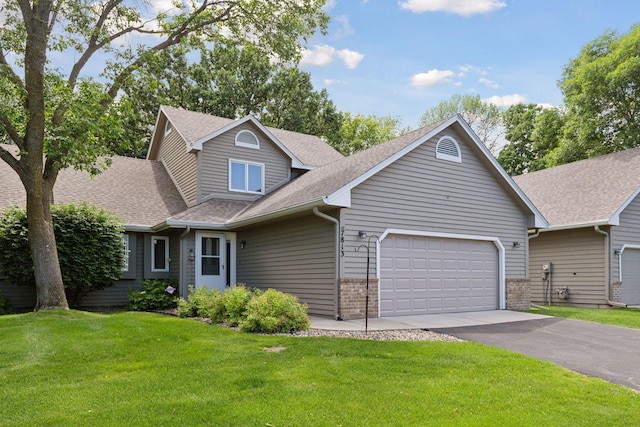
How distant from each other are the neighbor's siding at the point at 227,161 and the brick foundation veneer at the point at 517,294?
28.0 feet

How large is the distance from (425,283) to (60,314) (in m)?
8.54

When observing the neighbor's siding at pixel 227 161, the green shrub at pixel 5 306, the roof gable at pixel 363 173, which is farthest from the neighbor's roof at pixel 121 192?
the roof gable at pixel 363 173

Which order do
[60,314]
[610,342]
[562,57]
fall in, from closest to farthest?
[610,342] < [60,314] < [562,57]

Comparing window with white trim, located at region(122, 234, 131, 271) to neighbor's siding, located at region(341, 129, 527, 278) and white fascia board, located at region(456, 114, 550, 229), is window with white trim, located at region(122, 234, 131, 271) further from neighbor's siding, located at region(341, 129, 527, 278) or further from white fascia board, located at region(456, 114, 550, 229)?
white fascia board, located at region(456, 114, 550, 229)

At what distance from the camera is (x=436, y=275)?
12742 millimetres

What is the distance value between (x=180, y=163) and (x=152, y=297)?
5.96m

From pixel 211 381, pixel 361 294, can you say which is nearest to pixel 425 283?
pixel 361 294

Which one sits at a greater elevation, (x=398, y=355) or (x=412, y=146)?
(x=412, y=146)

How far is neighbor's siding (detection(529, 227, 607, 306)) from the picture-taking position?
16.2 m

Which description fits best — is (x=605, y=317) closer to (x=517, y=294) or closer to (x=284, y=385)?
(x=517, y=294)

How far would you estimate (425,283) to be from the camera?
12.5 m

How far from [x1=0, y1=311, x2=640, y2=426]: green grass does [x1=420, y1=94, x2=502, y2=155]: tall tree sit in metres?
35.3

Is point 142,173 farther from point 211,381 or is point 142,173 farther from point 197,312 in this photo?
point 211,381

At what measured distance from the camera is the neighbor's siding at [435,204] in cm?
1140
